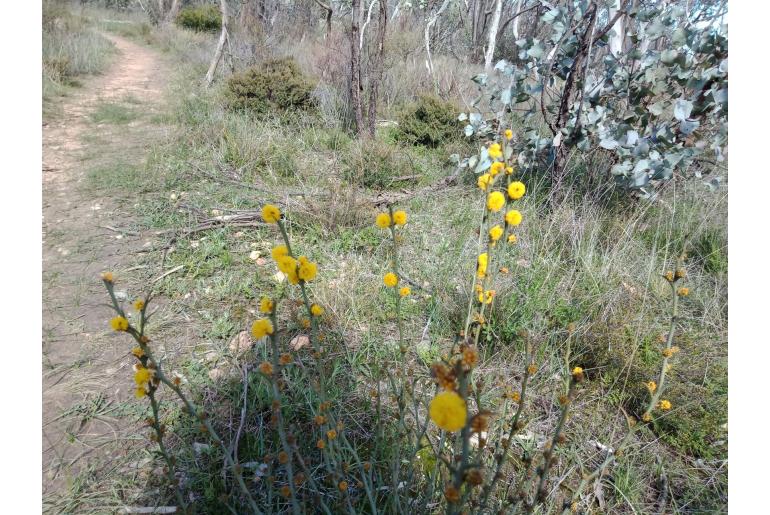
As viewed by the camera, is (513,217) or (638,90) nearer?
(513,217)

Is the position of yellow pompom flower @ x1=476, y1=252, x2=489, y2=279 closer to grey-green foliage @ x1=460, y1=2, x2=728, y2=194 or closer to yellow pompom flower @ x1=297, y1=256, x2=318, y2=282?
yellow pompom flower @ x1=297, y1=256, x2=318, y2=282

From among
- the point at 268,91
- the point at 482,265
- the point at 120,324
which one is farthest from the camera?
the point at 268,91

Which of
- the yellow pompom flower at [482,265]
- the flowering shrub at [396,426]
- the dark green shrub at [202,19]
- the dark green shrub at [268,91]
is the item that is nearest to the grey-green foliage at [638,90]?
the flowering shrub at [396,426]

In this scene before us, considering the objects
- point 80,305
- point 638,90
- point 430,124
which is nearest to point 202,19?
point 430,124

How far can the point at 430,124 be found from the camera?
4688mm

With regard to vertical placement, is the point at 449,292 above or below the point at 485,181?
below

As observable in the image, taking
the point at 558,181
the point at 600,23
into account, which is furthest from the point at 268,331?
the point at 600,23

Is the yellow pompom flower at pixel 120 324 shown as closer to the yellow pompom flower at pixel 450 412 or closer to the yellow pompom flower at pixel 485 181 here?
the yellow pompom flower at pixel 450 412

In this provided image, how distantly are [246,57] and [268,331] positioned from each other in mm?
7741

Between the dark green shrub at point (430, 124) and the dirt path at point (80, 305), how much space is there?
9.90ft

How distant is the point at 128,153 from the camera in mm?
4223

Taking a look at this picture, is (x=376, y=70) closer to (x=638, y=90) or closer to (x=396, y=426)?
(x=638, y=90)

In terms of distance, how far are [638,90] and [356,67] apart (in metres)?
3.14

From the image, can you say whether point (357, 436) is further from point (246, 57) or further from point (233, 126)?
point (246, 57)
